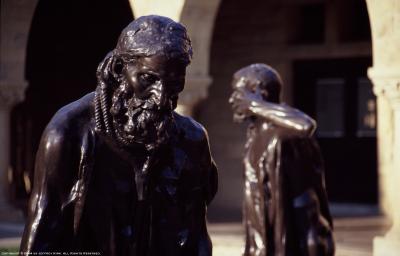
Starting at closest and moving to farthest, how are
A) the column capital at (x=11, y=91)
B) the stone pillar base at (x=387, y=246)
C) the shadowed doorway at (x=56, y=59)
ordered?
1. the stone pillar base at (x=387, y=246)
2. the column capital at (x=11, y=91)
3. the shadowed doorway at (x=56, y=59)

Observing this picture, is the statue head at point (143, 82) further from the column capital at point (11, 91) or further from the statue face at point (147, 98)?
the column capital at point (11, 91)

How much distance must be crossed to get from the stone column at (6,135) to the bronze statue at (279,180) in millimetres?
7084

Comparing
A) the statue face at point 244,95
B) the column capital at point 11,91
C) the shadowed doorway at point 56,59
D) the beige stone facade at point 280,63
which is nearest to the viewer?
the statue face at point 244,95

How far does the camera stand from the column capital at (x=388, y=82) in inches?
375

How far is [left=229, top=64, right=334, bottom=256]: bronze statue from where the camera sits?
19.9 ft

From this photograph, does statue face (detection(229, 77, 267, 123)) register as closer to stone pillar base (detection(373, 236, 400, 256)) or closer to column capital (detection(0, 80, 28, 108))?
stone pillar base (detection(373, 236, 400, 256))

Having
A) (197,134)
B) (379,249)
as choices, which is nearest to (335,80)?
(379,249)

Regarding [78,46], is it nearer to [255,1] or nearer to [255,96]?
[255,1]

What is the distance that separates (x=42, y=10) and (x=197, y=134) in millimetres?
14191

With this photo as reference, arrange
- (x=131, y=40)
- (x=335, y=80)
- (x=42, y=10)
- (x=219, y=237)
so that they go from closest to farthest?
1. (x=131, y=40)
2. (x=219, y=237)
3. (x=335, y=80)
4. (x=42, y=10)

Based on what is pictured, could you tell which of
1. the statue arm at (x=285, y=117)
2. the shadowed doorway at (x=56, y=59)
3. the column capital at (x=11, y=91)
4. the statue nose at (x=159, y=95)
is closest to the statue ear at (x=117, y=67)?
the statue nose at (x=159, y=95)

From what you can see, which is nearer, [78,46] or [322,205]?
[322,205]

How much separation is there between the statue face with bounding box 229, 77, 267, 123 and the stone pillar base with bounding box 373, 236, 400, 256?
3.62m

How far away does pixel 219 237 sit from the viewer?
10828mm
